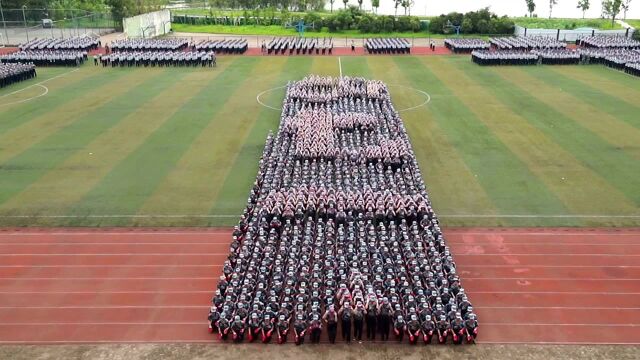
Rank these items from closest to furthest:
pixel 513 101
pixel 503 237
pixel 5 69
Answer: pixel 503 237 < pixel 513 101 < pixel 5 69

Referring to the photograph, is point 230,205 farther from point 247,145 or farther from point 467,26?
point 467,26

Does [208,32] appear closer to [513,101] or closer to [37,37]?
[37,37]

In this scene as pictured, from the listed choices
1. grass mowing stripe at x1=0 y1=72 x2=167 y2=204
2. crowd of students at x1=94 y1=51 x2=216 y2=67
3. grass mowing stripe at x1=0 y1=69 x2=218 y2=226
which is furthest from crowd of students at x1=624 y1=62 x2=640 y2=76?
grass mowing stripe at x1=0 y1=72 x2=167 y2=204

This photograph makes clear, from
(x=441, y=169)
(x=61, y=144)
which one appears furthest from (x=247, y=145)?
(x=441, y=169)

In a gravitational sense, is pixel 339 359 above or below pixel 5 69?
below

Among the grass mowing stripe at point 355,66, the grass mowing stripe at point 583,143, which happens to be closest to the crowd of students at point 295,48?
the grass mowing stripe at point 355,66

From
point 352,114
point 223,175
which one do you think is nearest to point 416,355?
point 223,175
